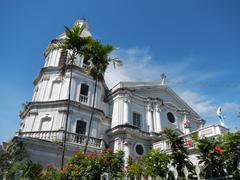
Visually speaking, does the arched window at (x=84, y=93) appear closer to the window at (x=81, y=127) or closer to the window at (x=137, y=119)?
the window at (x=81, y=127)

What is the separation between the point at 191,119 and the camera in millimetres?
32469

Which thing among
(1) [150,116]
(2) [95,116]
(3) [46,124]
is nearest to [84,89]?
(2) [95,116]

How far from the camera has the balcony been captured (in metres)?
19.5

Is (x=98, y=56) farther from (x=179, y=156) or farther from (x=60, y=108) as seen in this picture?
(x=179, y=156)

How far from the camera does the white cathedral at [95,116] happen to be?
19.4 m

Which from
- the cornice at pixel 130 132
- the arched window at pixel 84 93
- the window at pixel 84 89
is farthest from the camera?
the window at pixel 84 89

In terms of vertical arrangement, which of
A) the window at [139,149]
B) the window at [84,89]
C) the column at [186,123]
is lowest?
the window at [139,149]

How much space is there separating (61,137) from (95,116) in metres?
4.86

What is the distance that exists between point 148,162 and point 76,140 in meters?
9.22

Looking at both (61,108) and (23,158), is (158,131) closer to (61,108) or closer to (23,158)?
(61,108)

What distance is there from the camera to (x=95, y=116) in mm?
23312

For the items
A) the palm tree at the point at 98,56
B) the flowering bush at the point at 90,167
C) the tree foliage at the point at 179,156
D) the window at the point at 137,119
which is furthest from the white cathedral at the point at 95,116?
the flowering bush at the point at 90,167

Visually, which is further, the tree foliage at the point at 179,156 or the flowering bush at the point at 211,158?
the tree foliage at the point at 179,156

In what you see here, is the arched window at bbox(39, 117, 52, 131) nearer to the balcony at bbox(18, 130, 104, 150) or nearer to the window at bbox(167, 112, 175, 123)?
the balcony at bbox(18, 130, 104, 150)
